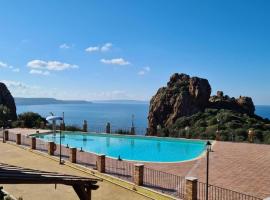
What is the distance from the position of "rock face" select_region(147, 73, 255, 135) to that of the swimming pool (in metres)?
15.5

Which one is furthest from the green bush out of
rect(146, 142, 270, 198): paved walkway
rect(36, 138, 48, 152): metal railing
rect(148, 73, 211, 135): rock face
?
rect(146, 142, 270, 198): paved walkway

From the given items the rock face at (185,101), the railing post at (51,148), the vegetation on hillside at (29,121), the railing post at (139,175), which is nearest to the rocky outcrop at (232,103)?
the rock face at (185,101)

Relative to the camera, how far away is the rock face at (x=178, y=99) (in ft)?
157

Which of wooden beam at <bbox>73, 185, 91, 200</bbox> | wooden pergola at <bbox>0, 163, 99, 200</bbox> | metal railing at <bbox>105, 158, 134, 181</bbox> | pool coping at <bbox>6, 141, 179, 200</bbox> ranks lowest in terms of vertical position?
pool coping at <bbox>6, 141, 179, 200</bbox>

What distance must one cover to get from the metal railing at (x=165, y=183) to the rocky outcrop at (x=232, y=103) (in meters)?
32.6

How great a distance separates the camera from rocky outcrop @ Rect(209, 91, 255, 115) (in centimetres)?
4881

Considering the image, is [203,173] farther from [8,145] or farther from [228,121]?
[228,121]

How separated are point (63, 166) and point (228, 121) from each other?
75.6 ft

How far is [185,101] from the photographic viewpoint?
159 ft

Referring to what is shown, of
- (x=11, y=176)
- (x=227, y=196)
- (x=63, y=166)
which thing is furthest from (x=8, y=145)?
(x=11, y=176)

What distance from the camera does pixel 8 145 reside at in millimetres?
27000

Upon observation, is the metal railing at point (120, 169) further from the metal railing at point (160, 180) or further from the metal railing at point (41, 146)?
the metal railing at point (41, 146)

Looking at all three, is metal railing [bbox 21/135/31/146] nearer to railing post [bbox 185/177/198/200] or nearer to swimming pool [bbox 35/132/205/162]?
swimming pool [bbox 35/132/205/162]

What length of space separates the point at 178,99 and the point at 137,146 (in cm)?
2203
